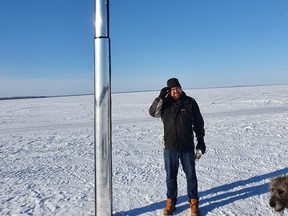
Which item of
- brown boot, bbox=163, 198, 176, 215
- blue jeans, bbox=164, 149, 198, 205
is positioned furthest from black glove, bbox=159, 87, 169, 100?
brown boot, bbox=163, 198, 176, 215

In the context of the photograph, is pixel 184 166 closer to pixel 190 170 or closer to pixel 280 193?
pixel 190 170

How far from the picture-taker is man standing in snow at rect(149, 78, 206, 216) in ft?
11.8

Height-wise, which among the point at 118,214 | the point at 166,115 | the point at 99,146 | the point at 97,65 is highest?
the point at 97,65

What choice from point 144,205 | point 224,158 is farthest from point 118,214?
point 224,158

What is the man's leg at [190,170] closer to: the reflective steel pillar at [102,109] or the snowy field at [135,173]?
the snowy field at [135,173]

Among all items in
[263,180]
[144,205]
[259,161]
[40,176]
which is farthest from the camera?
[259,161]

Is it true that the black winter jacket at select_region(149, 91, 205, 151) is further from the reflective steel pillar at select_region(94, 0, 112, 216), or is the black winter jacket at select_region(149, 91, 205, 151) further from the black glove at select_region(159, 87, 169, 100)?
the reflective steel pillar at select_region(94, 0, 112, 216)

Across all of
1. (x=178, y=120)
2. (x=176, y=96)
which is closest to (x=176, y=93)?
(x=176, y=96)

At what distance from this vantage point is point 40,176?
5.53 m

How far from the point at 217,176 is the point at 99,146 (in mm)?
2930

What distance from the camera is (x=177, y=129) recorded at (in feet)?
11.8

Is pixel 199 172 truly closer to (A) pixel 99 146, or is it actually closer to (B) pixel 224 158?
(B) pixel 224 158

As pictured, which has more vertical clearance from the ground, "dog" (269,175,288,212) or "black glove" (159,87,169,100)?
"black glove" (159,87,169,100)

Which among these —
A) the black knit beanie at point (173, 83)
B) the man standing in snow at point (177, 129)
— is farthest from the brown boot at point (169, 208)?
the black knit beanie at point (173, 83)
